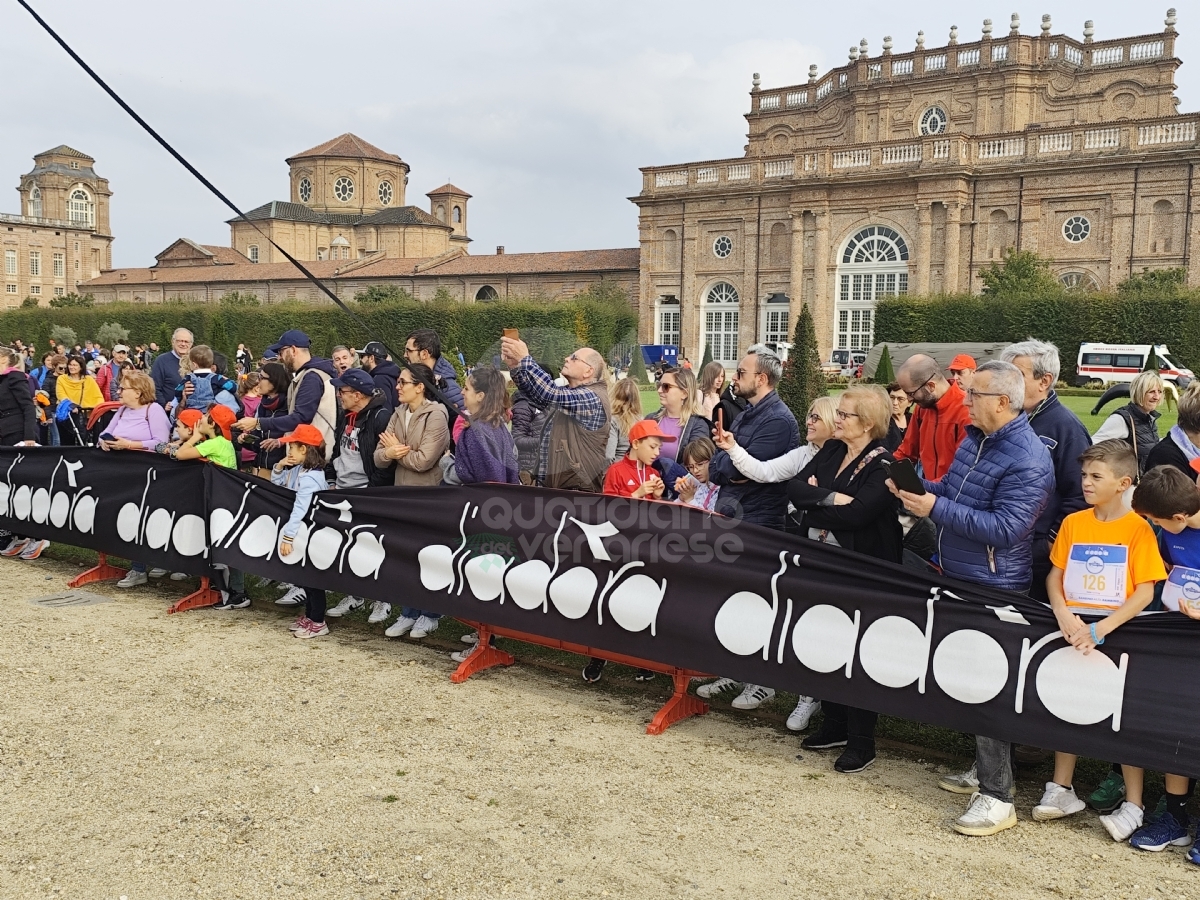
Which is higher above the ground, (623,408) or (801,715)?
(623,408)

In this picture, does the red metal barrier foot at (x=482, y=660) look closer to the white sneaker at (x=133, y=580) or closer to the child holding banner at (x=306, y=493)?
the child holding banner at (x=306, y=493)

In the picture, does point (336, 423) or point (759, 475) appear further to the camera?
point (336, 423)

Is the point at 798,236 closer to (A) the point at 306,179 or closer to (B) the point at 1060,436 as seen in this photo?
(B) the point at 1060,436

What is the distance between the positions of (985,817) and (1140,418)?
10.0 ft

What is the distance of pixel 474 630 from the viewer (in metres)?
7.20

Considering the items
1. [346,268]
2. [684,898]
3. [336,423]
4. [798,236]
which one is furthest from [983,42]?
[684,898]

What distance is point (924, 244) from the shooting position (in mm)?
47250

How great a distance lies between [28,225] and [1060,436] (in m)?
113

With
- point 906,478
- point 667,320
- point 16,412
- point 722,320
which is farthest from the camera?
point 667,320

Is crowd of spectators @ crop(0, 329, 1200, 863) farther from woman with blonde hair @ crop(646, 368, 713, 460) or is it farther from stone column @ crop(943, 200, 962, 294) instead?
stone column @ crop(943, 200, 962, 294)

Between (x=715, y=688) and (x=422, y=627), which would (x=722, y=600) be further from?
(x=422, y=627)

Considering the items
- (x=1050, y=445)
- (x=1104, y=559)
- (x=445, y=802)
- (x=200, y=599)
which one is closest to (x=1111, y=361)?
(x=1050, y=445)

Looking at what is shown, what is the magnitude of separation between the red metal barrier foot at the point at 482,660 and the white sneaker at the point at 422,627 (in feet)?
2.60

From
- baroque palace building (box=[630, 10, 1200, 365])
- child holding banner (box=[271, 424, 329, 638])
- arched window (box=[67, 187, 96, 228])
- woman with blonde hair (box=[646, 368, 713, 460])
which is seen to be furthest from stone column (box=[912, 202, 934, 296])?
arched window (box=[67, 187, 96, 228])
